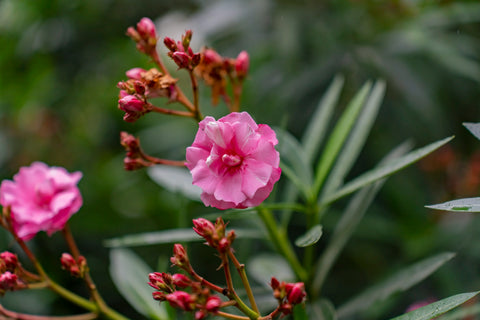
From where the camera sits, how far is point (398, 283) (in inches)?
43.6

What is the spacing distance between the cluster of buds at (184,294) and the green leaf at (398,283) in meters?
0.46

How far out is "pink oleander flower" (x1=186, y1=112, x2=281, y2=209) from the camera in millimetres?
852

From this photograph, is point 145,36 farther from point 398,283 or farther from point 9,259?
point 398,283

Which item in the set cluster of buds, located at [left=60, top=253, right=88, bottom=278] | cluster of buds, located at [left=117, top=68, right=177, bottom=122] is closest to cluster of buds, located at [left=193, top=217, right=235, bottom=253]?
cluster of buds, located at [left=117, top=68, right=177, bottom=122]

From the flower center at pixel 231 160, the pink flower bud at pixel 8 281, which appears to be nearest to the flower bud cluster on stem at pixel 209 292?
the flower center at pixel 231 160

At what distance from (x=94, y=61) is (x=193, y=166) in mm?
1724

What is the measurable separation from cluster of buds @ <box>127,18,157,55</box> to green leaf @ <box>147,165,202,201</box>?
37cm

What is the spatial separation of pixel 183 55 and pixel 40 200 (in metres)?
0.52

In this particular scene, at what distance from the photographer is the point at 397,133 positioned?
1.79 meters

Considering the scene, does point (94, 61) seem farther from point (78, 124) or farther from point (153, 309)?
point (153, 309)

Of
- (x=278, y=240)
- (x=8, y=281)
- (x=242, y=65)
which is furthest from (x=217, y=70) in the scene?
(x=8, y=281)

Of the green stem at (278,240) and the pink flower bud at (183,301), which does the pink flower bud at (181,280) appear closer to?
the pink flower bud at (183,301)

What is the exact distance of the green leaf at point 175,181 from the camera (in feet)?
4.15

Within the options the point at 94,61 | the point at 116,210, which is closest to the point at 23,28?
the point at 94,61
